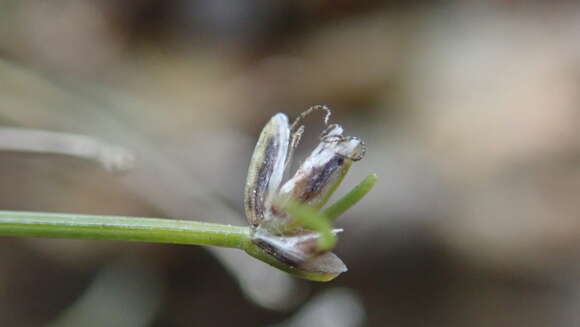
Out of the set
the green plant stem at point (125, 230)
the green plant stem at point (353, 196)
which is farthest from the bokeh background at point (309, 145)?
the green plant stem at point (353, 196)

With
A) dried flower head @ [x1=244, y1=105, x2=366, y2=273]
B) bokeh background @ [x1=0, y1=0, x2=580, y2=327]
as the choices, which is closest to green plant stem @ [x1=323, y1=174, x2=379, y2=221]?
dried flower head @ [x1=244, y1=105, x2=366, y2=273]

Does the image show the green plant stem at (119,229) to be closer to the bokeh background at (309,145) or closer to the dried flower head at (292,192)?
the dried flower head at (292,192)

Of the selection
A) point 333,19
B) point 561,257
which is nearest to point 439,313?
point 561,257

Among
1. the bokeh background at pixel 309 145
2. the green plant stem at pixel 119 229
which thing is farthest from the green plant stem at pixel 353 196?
the bokeh background at pixel 309 145

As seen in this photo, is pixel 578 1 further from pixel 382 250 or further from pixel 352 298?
pixel 352 298

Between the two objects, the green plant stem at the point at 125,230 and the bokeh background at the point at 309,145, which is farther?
the bokeh background at the point at 309,145

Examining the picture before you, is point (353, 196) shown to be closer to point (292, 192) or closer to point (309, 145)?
point (292, 192)

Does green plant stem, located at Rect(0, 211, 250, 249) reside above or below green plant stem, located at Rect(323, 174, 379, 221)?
below

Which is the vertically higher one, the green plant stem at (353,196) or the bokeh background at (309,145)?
the green plant stem at (353,196)

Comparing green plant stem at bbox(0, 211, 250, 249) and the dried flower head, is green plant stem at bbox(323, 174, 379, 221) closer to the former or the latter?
the dried flower head
